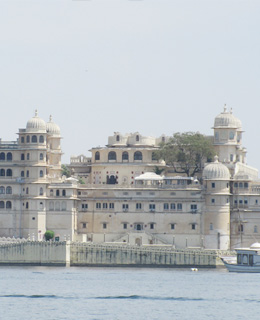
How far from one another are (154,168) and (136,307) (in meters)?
64.3

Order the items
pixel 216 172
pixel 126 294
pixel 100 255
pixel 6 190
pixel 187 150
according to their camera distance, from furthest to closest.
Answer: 1. pixel 187 150
2. pixel 6 190
3. pixel 216 172
4. pixel 100 255
5. pixel 126 294

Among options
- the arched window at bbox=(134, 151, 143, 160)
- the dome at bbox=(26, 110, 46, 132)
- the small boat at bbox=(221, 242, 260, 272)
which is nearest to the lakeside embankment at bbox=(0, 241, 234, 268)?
the small boat at bbox=(221, 242, 260, 272)

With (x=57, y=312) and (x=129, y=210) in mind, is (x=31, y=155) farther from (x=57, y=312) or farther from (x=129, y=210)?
(x=57, y=312)

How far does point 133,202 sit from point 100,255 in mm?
12638

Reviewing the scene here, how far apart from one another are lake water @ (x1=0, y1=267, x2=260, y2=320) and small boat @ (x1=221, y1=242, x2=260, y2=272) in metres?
1.62

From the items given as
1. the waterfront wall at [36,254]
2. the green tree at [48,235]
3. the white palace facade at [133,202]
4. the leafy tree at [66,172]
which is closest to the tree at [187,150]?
the white palace facade at [133,202]

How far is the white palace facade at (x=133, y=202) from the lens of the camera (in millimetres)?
177625

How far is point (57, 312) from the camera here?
11981 cm

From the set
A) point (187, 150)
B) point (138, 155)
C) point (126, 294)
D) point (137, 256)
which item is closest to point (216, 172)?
point (187, 150)

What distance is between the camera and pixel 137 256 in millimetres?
169000

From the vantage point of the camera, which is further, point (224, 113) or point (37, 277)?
point (224, 113)

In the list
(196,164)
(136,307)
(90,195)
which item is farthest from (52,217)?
(136,307)

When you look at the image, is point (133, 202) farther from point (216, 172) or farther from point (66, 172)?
point (66, 172)

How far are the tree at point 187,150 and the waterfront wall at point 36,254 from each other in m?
20.3
